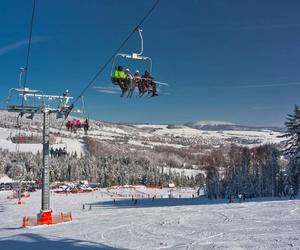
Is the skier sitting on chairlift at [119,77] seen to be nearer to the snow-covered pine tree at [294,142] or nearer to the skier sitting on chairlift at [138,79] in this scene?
the skier sitting on chairlift at [138,79]

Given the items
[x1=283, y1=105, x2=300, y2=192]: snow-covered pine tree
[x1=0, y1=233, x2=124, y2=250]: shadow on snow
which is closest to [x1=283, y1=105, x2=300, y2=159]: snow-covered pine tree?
[x1=283, y1=105, x2=300, y2=192]: snow-covered pine tree

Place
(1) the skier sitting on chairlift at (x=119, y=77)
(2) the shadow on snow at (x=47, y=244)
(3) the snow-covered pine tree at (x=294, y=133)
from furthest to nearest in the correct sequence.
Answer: (3) the snow-covered pine tree at (x=294, y=133)
(2) the shadow on snow at (x=47, y=244)
(1) the skier sitting on chairlift at (x=119, y=77)

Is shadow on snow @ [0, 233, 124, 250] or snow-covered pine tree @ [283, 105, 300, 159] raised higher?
snow-covered pine tree @ [283, 105, 300, 159]

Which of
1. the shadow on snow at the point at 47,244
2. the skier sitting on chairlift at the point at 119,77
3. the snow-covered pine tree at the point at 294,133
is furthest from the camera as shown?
the snow-covered pine tree at the point at 294,133

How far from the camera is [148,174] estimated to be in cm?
12556

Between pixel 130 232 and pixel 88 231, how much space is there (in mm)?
2342

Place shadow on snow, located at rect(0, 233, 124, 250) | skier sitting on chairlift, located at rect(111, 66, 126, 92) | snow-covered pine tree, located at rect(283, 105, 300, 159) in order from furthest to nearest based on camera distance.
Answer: snow-covered pine tree, located at rect(283, 105, 300, 159)
shadow on snow, located at rect(0, 233, 124, 250)
skier sitting on chairlift, located at rect(111, 66, 126, 92)

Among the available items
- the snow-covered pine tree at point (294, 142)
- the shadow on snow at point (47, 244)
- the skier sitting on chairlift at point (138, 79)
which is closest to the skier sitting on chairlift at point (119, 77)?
the skier sitting on chairlift at point (138, 79)

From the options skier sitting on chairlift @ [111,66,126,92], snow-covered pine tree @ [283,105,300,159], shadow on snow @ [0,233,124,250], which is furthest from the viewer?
snow-covered pine tree @ [283,105,300,159]

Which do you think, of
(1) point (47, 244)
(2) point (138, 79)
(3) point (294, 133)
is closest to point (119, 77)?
(2) point (138, 79)

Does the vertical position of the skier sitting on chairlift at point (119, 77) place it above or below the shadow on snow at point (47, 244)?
above

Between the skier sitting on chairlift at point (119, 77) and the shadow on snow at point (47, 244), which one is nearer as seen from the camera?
the skier sitting on chairlift at point (119, 77)

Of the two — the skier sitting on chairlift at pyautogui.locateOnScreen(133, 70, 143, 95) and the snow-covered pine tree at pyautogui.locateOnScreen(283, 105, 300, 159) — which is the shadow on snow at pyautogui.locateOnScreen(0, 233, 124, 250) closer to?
the skier sitting on chairlift at pyautogui.locateOnScreen(133, 70, 143, 95)

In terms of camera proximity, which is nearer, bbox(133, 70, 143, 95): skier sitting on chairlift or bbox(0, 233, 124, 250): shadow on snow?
bbox(133, 70, 143, 95): skier sitting on chairlift
